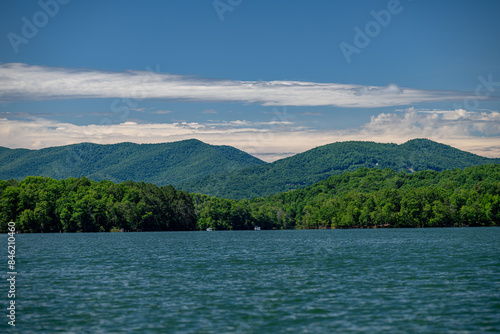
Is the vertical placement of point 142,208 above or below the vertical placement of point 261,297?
above

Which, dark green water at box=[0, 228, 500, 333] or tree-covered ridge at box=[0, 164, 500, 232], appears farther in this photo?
tree-covered ridge at box=[0, 164, 500, 232]

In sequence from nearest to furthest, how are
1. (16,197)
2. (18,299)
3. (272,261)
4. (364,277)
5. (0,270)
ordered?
(18,299) → (364,277) → (0,270) → (272,261) → (16,197)

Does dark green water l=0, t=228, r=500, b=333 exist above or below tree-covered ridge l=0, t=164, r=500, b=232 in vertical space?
below

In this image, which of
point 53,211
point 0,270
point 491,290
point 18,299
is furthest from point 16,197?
point 491,290

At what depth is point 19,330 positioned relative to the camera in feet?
82.7

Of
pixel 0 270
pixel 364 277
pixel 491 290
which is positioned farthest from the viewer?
pixel 0 270

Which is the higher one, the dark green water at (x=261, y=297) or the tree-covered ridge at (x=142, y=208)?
the tree-covered ridge at (x=142, y=208)

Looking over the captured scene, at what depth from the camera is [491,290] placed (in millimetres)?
34969

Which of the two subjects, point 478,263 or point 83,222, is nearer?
point 478,263

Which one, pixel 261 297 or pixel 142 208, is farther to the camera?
pixel 142 208

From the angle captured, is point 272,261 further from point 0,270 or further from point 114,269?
point 0,270

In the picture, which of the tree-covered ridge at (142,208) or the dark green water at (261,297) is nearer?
the dark green water at (261,297)

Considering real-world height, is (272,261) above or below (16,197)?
below

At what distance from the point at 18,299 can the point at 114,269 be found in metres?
17.3
